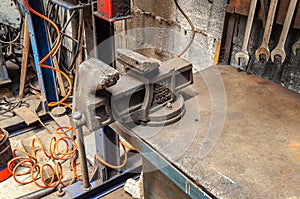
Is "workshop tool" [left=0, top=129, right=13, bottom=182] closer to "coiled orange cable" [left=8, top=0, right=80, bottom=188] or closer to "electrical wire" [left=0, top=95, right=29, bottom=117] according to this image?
"coiled orange cable" [left=8, top=0, right=80, bottom=188]

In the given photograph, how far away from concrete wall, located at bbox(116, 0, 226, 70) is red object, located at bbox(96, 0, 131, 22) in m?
0.68

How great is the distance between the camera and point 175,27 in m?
2.05

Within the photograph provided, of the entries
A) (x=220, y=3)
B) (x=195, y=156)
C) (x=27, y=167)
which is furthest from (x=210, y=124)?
(x=27, y=167)

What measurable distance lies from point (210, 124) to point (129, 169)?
0.98 meters

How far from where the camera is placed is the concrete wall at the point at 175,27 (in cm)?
176

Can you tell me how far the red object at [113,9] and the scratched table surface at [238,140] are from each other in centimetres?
43

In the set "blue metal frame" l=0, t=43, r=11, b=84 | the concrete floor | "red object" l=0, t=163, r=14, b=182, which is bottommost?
"red object" l=0, t=163, r=14, b=182

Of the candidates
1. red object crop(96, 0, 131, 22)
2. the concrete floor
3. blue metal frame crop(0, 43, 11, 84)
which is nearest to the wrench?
red object crop(96, 0, 131, 22)

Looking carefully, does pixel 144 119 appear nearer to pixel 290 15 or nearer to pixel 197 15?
pixel 290 15

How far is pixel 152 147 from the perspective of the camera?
986 mm

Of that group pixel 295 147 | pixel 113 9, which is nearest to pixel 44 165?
pixel 113 9

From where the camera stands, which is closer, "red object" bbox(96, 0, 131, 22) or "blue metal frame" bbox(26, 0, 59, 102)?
"red object" bbox(96, 0, 131, 22)

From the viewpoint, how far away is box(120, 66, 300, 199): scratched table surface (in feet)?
2.79

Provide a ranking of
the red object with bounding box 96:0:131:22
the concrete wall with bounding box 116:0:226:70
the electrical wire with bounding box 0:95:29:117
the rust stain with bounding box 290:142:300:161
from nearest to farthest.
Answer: the rust stain with bounding box 290:142:300:161
the red object with bounding box 96:0:131:22
the concrete wall with bounding box 116:0:226:70
the electrical wire with bounding box 0:95:29:117
